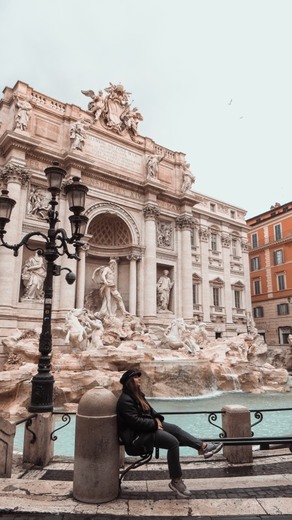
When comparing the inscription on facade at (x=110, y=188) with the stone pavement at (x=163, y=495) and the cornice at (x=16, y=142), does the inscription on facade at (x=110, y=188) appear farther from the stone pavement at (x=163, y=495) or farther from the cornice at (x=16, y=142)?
Result: the stone pavement at (x=163, y=495)

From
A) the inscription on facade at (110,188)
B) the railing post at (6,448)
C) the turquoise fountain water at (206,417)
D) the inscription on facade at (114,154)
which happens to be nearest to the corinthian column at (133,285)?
the inscription on facade at (110,188)

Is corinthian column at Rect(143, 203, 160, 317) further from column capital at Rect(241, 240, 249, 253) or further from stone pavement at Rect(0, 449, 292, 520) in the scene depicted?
stone pavement at Rect(0, 449, 292, 520)

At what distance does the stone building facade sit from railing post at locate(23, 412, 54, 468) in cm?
1293

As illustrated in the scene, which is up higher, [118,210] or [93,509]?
[118,210]

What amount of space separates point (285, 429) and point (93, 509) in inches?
262

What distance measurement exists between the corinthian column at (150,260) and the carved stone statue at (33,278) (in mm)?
6809

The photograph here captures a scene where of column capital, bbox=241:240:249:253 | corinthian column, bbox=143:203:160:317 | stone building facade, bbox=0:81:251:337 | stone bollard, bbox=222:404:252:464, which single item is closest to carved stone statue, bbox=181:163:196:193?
stone building facade, bbox=0:81:251:337

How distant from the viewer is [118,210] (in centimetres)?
2256

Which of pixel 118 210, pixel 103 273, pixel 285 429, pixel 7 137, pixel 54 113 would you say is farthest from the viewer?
pixel 118 210

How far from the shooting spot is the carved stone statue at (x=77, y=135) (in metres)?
20.4

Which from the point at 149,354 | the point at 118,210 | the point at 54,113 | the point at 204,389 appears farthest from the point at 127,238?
the point at 204,389

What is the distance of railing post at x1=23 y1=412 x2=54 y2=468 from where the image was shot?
461 cm

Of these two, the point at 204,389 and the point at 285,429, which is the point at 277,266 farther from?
the point at 285,429

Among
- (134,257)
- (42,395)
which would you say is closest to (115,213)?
(134,257)
